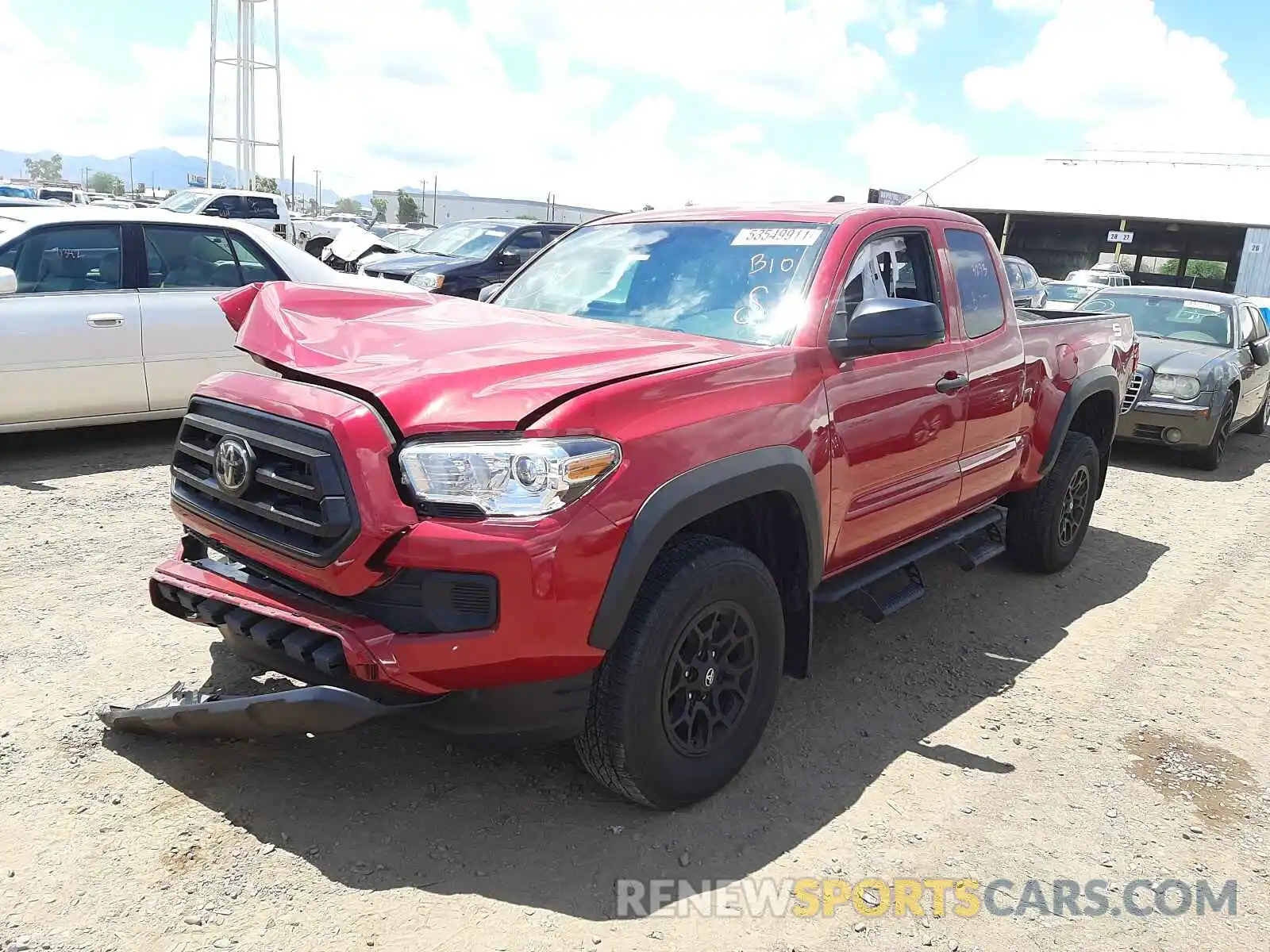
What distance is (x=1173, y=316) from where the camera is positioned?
9.88m

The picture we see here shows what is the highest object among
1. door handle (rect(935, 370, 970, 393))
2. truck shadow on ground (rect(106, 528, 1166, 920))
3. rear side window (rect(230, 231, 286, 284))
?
rear side window (rect(230, 231, 286, 284))

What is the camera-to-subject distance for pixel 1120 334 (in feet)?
19.4

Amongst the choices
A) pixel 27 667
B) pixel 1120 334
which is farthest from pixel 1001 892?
pixel 1120 334

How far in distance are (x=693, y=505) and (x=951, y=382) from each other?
1.79 metres

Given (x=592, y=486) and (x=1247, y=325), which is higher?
(x=1247, y=325)

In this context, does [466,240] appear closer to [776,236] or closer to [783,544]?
[776,236]

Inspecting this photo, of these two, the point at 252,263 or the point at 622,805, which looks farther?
the point at 252,263

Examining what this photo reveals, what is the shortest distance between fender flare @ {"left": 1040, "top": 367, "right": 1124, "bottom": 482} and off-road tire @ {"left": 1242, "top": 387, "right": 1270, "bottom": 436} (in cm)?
629

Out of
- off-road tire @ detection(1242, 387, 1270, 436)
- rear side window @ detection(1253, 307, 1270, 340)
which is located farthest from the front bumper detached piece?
off-road tire @ detection(1242, 387, 1270, 436)

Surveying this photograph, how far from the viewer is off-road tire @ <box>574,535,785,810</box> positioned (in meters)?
2.73

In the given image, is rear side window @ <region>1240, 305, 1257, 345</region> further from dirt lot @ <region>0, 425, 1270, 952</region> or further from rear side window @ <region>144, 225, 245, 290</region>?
rear side window @ <region>144, 225, 245, 290</region>

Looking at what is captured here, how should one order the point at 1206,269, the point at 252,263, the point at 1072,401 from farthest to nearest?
the point at 1206,269 < the point at 252,263 < the point at 1072,401

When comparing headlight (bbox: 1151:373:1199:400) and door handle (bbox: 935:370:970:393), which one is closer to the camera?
door handle (bbox: 935:370:970:393)

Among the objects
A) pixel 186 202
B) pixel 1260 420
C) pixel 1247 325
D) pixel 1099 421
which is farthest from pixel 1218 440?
pixel 186 202
